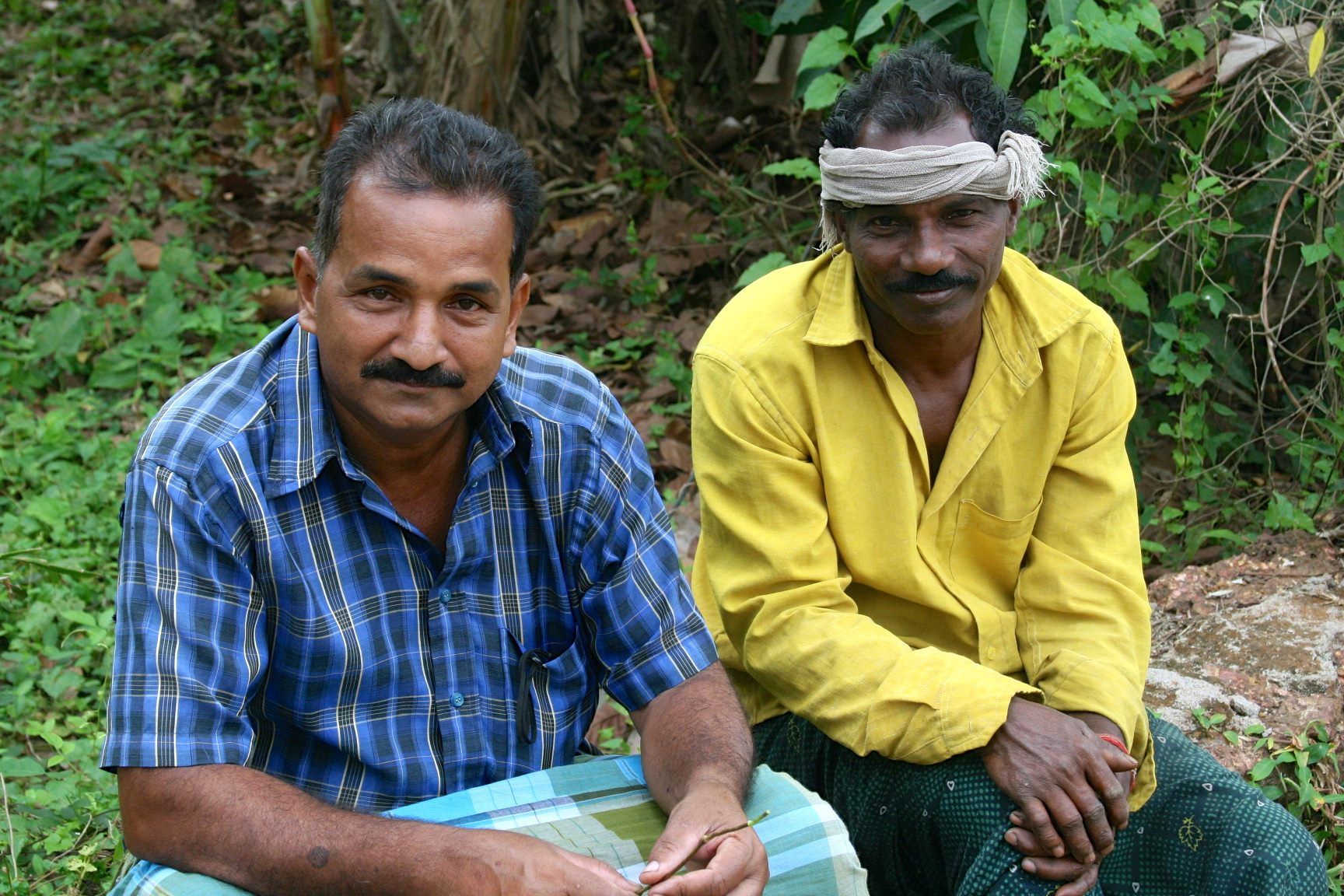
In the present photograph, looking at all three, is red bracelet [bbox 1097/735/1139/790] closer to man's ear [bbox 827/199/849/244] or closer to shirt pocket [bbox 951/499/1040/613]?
shirt pocket [bbox 951/499/1040/613]

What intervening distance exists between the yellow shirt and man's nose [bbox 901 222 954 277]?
0.53ft

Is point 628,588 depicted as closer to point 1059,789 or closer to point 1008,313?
point 1059,789

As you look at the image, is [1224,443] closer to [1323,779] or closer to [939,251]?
[1323,779]

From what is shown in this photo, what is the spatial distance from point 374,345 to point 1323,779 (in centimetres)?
231

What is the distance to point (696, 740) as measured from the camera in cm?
229

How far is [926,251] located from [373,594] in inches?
45.9

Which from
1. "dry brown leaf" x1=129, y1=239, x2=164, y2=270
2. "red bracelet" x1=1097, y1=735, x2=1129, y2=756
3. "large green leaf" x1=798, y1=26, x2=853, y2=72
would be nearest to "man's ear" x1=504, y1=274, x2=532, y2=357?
"red bracelet" x1=1097, y1=735, x2=1129, y2=756

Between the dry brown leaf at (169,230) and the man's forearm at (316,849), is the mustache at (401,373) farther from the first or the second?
the dry brown leaf at (169,230)

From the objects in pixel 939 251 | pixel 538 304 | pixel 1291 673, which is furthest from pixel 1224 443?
pixel 538 304

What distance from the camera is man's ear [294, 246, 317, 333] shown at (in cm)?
224

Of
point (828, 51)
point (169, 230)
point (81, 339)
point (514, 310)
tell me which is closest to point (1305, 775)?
point (514, 310)

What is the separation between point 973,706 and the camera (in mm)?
2354

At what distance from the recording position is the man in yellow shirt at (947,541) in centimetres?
236

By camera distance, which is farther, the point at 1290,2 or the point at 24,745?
the point at 1290,2
